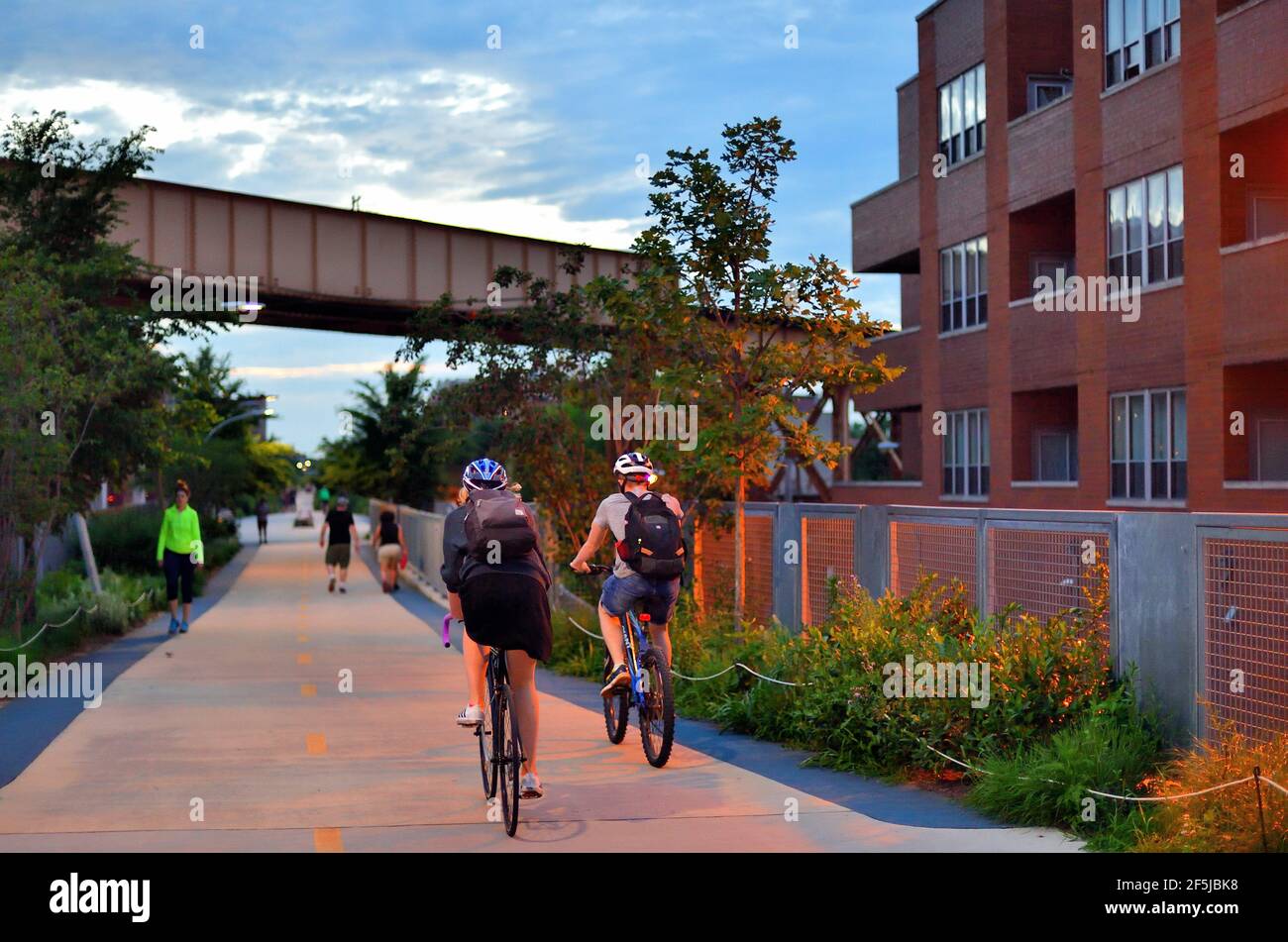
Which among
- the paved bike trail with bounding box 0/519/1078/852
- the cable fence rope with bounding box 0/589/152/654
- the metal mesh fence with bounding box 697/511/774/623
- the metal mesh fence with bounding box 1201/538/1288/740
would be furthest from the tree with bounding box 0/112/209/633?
the metal mesh fence with bounding box 1201/538/1288/740

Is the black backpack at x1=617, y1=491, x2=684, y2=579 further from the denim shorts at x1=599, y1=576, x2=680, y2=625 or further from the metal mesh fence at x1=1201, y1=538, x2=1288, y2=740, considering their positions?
the metal mesh fence at x1=1201, y1=538, x2=1288, y2=740

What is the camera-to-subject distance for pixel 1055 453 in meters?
33.2

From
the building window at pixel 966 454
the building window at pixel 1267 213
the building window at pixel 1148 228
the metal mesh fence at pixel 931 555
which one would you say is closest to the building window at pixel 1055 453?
the building window at pixel 966 454

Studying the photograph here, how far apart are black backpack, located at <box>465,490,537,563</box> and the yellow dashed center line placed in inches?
62.6

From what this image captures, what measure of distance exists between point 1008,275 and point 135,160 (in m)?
17.5

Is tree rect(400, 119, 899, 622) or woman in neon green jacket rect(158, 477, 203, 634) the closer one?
tree rect(400, 119, 899, 622)

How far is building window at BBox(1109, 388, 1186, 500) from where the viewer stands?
2691 cm

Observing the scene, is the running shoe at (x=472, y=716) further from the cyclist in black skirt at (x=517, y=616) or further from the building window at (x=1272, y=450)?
the building window at (x=1272, y=450)

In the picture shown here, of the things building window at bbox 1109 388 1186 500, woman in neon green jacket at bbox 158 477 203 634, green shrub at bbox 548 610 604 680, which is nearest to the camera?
green shrub at bbox 548 610 604 680

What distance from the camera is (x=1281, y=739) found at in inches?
297

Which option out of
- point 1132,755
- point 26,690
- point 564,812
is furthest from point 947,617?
point 26,690

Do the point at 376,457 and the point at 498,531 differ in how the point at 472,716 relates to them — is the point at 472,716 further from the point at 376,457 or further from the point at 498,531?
the point at 376,457

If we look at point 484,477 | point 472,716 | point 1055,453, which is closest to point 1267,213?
point 1055,453

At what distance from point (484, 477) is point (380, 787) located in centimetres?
217
